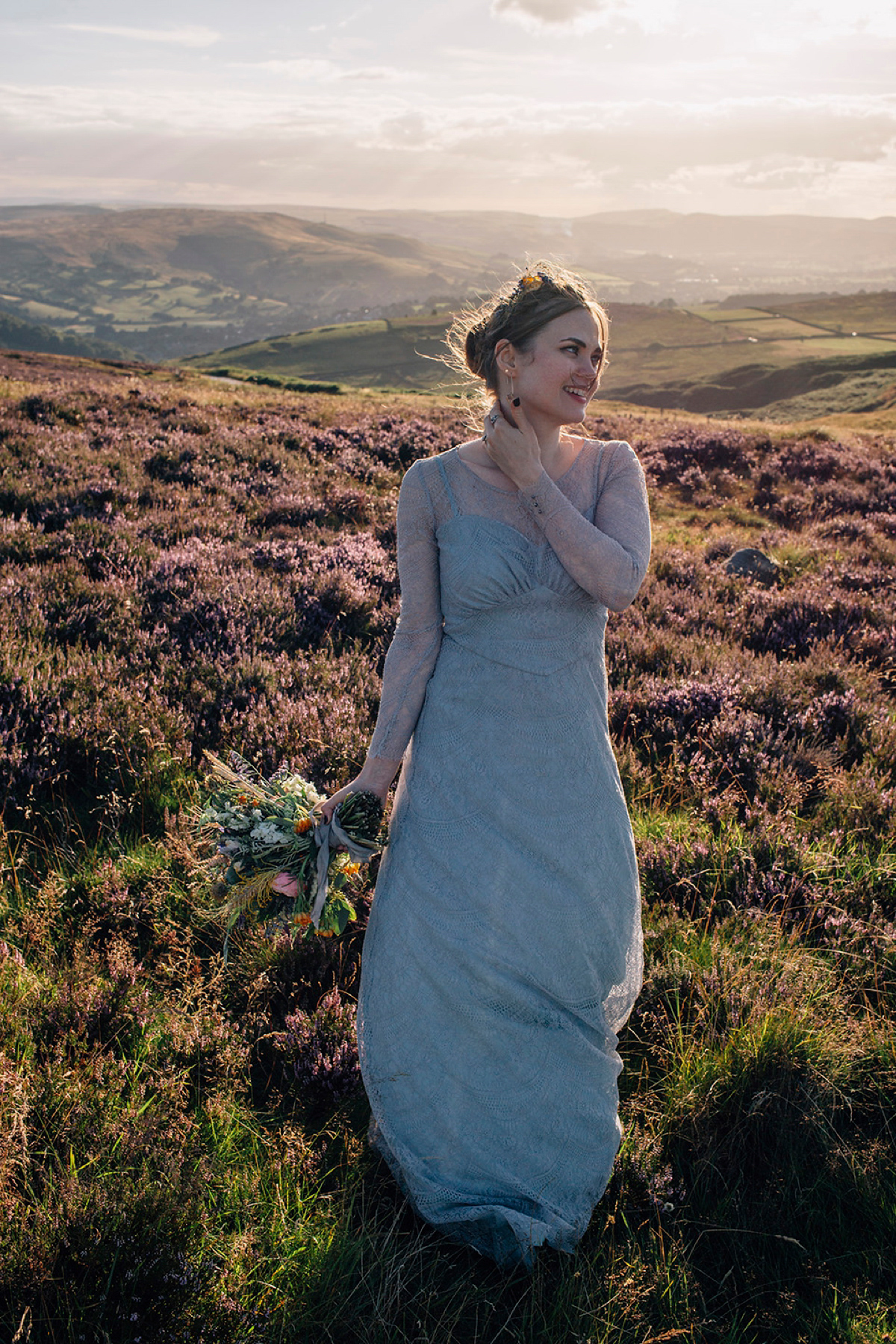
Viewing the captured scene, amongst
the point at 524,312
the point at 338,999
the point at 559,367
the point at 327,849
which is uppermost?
the point at 524,312

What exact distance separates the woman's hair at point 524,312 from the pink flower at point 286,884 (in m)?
1.99

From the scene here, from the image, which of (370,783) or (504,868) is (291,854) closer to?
(370,783)

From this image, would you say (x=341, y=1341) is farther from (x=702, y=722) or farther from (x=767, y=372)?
(x=767, y=372)

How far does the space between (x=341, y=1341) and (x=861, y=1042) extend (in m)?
2.18

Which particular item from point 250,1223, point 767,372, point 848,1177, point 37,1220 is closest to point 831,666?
point 848,1177

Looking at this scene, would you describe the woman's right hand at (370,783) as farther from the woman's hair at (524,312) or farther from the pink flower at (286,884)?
the woman's hair at (524,312)

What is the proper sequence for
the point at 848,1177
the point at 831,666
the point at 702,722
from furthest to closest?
the point at 831,666, the point at 702,722, the point at 848,1177

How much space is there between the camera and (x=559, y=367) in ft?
9.17

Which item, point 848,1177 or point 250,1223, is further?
point 848,1177

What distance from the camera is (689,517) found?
43.1ft

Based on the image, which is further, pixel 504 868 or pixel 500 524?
pixel 500 524

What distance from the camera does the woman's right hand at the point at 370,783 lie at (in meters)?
2.80
